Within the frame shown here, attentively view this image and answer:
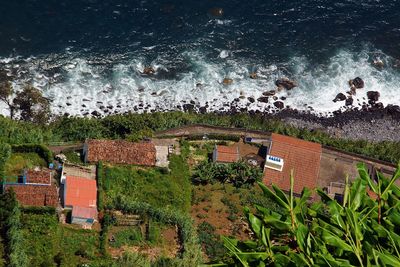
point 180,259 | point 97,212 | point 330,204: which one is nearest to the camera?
point 330,204

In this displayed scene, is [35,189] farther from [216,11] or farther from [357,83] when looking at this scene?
[357,83]

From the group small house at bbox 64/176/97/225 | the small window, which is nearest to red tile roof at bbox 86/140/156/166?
small house at bbox 64/176/97/225

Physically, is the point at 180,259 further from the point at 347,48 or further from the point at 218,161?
the point at 347,48

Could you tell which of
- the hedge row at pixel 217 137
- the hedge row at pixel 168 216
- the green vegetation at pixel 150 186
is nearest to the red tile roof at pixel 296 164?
the hedge row at pixel 217 137

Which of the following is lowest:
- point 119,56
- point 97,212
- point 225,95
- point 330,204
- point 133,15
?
point 97,212

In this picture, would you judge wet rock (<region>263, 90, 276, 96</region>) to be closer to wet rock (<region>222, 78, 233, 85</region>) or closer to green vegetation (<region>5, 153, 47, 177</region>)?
wet rock (<region>222, 78, 233, 85</region>)

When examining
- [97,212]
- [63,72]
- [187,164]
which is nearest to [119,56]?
[63,72]

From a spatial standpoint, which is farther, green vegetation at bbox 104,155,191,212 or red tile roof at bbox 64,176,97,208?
green vegetation at bbox 104,155,191,212
